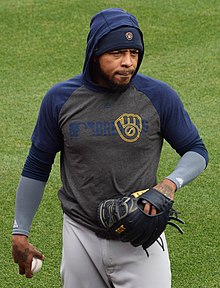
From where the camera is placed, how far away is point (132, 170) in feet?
12.7

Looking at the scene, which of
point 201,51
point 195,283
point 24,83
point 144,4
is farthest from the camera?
point 144,4

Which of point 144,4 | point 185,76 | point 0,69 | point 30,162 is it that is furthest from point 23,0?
point 30,162

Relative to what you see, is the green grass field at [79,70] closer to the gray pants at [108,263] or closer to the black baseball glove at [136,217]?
the gray pants at [108,263]

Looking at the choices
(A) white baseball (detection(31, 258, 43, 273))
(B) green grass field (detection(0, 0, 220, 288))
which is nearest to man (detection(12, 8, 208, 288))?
(A) white baseball (detection(31, 258, 43, 273))

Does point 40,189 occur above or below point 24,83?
above

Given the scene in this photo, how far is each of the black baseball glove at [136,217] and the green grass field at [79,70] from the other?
178cm

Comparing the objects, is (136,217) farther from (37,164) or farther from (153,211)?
(37,164)

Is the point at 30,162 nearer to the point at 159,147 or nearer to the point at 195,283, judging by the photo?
Result: the point at 159,147

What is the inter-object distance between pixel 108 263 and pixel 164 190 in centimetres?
41

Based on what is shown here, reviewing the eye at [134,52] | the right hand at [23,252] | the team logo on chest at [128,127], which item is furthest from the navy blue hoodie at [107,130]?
the right hand at [23,252]

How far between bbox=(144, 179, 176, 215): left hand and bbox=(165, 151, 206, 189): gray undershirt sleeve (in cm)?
2

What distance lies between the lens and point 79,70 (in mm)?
9891

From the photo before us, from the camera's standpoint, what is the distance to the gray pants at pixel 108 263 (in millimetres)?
3869

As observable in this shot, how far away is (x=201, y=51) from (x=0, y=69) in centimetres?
230
